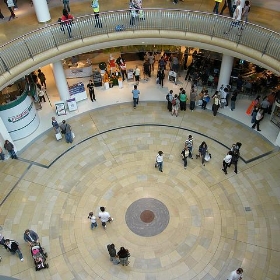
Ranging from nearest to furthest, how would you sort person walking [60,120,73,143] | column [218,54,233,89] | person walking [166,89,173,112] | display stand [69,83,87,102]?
person walking [60,120,73,143], column [218,54,233,89], person walking [166,89,173,112], display stand [69,83,87,102]

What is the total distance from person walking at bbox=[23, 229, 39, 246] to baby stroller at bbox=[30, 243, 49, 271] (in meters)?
0.33

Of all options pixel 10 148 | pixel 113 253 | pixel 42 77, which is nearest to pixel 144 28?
pixel 42 77

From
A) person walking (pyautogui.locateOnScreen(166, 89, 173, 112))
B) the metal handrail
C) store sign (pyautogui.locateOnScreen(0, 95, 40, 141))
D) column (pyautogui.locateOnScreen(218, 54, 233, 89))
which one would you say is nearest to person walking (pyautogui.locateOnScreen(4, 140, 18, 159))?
store sign (pyautogui.locateOnScreen(0, 95, 40, 141))

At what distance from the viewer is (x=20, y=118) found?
1798cm

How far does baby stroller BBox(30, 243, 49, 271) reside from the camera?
1303cm

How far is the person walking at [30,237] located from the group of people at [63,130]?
6037 mm

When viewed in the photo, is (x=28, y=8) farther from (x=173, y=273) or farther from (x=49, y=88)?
(x=173, y=273)

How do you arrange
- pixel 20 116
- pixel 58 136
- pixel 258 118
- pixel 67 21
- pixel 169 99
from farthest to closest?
pixel 169 99 < pixel 58 136 < pixel 20 116 < pixel 258 118 < pixel 67 21

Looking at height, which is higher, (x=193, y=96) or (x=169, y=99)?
(x=193, y=96)

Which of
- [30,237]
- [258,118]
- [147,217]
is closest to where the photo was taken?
[30,237]

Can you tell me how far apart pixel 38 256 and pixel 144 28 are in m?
11.8

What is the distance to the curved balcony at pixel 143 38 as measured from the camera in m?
15.3

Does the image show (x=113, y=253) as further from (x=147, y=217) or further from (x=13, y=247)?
(x=13, y=247)

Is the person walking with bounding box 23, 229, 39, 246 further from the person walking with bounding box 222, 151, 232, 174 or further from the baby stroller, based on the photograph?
the person walking with bounding box 222, 151, 232, 174
